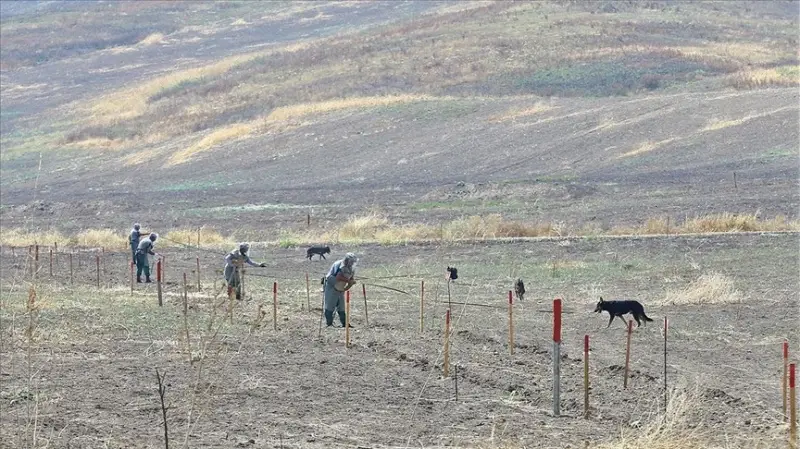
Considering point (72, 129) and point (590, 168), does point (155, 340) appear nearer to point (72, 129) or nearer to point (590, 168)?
point (590, 168)

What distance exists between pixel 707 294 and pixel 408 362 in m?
7.63

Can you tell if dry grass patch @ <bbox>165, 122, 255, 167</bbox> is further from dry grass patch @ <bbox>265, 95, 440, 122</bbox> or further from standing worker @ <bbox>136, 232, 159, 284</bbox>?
standing worker @ <bbox>136, 232, 159, 284</bbox>

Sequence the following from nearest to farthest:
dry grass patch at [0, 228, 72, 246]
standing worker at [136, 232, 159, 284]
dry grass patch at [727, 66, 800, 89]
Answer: standing worker at [136, 232, 159, 284] → dry grass patch at [0, 228, 72, 246] → dry grass patch at [727, 66, 800, 89]

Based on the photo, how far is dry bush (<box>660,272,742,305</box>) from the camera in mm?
22359

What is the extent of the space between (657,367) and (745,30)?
73.6m

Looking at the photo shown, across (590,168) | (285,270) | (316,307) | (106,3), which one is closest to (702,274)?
(316,307)

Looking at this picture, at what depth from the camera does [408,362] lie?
55.0 feet

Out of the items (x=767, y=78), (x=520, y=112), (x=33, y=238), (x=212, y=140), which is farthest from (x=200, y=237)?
(x=767, y=78)

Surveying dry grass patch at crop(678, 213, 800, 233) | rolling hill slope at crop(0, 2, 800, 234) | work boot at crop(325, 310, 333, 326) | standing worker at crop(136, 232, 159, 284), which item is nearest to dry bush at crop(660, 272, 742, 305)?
work boot at crop(325, 310, 333, 326)

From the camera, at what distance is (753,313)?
20.7 m

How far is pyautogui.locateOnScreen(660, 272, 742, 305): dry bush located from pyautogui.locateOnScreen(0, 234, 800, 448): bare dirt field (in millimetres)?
48

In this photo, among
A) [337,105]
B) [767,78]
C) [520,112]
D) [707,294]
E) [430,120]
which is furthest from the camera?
[337,105]

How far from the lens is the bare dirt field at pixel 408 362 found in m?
12.2

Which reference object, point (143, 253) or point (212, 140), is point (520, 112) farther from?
point (143, 253)
